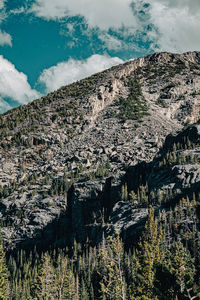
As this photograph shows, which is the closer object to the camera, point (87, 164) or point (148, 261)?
point (148, 261)

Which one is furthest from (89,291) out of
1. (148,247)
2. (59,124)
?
(59,124)

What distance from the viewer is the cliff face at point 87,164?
112688 millimetres

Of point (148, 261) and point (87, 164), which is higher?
point (87, 164)

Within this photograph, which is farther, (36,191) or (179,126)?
(179,126)

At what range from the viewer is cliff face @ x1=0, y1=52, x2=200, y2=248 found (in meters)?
113

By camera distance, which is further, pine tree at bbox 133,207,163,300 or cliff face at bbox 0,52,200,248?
cliff face at bbox 0,52,200,248

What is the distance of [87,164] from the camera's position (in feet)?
458

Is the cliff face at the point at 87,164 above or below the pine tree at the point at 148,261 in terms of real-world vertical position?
above

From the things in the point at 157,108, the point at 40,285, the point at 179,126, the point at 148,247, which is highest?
the point at 157,108

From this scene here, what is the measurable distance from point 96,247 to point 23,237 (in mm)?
33413

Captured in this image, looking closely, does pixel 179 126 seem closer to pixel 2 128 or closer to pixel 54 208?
pixel 54 208

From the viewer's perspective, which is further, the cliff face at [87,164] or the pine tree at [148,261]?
the cliff face at [87,164]

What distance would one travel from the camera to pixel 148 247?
29.1 metres

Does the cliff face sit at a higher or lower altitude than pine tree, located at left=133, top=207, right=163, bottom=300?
higher
